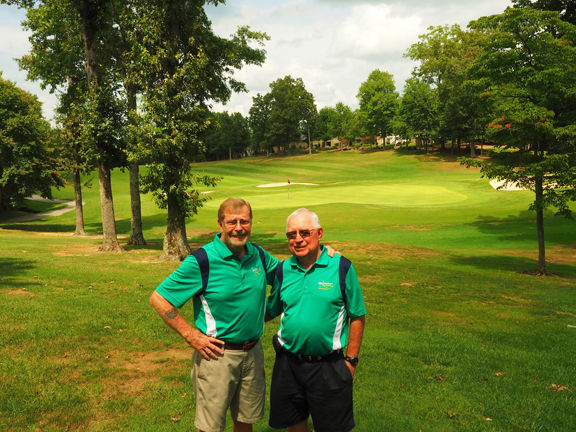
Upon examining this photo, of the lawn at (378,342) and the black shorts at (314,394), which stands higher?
the black shorts at (314,394)

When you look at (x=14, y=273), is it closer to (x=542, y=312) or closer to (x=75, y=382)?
(x=75, y=382)

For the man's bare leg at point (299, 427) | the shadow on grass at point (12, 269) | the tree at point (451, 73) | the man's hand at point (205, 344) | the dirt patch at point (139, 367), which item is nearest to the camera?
the man's hand at point (205, 344)

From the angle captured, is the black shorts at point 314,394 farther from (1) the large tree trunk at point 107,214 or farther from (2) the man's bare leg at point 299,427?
(1) the large tree trunk at point 107,214

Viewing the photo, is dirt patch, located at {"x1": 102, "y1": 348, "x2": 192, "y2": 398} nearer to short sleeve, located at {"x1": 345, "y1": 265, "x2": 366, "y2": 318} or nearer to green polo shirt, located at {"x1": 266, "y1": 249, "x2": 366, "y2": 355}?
green polo shirt, located at {"x1": 266, "y1": 249, "x2": 366, "y2": 355}

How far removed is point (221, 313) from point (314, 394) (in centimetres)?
108

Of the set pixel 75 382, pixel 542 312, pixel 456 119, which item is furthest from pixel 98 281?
pixel 456 119

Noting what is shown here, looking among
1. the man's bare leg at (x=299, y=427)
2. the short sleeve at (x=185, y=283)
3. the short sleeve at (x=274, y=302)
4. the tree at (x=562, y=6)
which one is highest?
the tree at (x=562, y=6)

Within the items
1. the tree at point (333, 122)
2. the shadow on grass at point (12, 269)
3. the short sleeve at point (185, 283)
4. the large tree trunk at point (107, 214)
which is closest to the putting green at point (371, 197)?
the large tree trunk at point (107, 214)

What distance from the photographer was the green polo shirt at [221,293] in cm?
359

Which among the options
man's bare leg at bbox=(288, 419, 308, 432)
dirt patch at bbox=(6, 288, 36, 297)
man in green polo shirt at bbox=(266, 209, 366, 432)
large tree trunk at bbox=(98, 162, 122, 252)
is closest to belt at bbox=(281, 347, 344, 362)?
man in green polo shirt at bbox=(266, 209, 366, 432)

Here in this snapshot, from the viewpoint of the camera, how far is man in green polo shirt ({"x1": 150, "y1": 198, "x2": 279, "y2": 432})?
359 centimetres

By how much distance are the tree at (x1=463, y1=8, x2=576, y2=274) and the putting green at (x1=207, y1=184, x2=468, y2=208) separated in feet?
58.8

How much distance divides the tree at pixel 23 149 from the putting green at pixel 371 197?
1439 centimetres

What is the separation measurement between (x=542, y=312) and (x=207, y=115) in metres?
14.1
